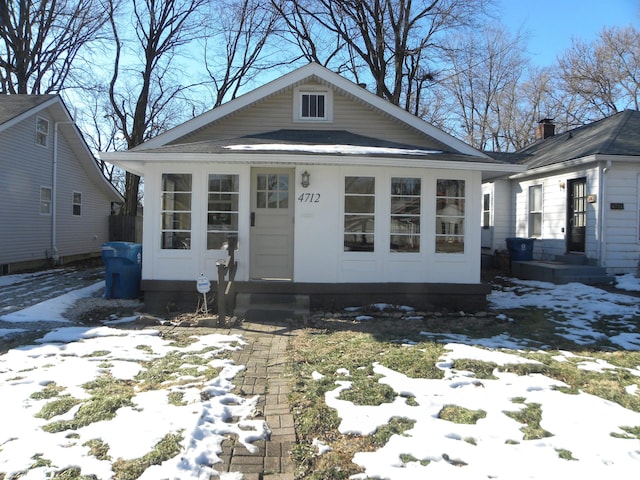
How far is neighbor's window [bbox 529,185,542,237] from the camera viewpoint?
13078 mm

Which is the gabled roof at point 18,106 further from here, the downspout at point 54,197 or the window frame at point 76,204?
the window frame at point 76,204

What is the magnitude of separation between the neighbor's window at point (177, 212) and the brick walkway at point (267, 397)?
2.18 metres

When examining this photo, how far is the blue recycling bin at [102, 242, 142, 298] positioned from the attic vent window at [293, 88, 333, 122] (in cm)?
442

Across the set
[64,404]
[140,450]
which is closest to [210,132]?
[64,404]

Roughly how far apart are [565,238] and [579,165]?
195 centimetres

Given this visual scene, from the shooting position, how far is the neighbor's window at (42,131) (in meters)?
14.4

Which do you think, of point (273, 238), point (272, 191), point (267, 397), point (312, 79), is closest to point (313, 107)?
point (312, 79)

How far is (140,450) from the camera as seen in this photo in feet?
9.37

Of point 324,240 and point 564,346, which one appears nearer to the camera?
point 564,346

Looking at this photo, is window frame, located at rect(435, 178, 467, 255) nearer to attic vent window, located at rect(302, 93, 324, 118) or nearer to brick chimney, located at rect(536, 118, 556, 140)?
attic vent window, located at rect(302, 93, 324, 118)

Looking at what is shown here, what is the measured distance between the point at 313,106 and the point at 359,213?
333 cm

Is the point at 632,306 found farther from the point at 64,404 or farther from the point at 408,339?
the point at 64,404

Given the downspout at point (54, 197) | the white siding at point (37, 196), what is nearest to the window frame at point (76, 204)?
the white siding at point (37, 196)

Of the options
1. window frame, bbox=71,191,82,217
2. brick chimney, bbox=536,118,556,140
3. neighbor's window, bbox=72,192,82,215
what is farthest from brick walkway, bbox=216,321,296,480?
brick chimney, bbox=536,118,556,140
